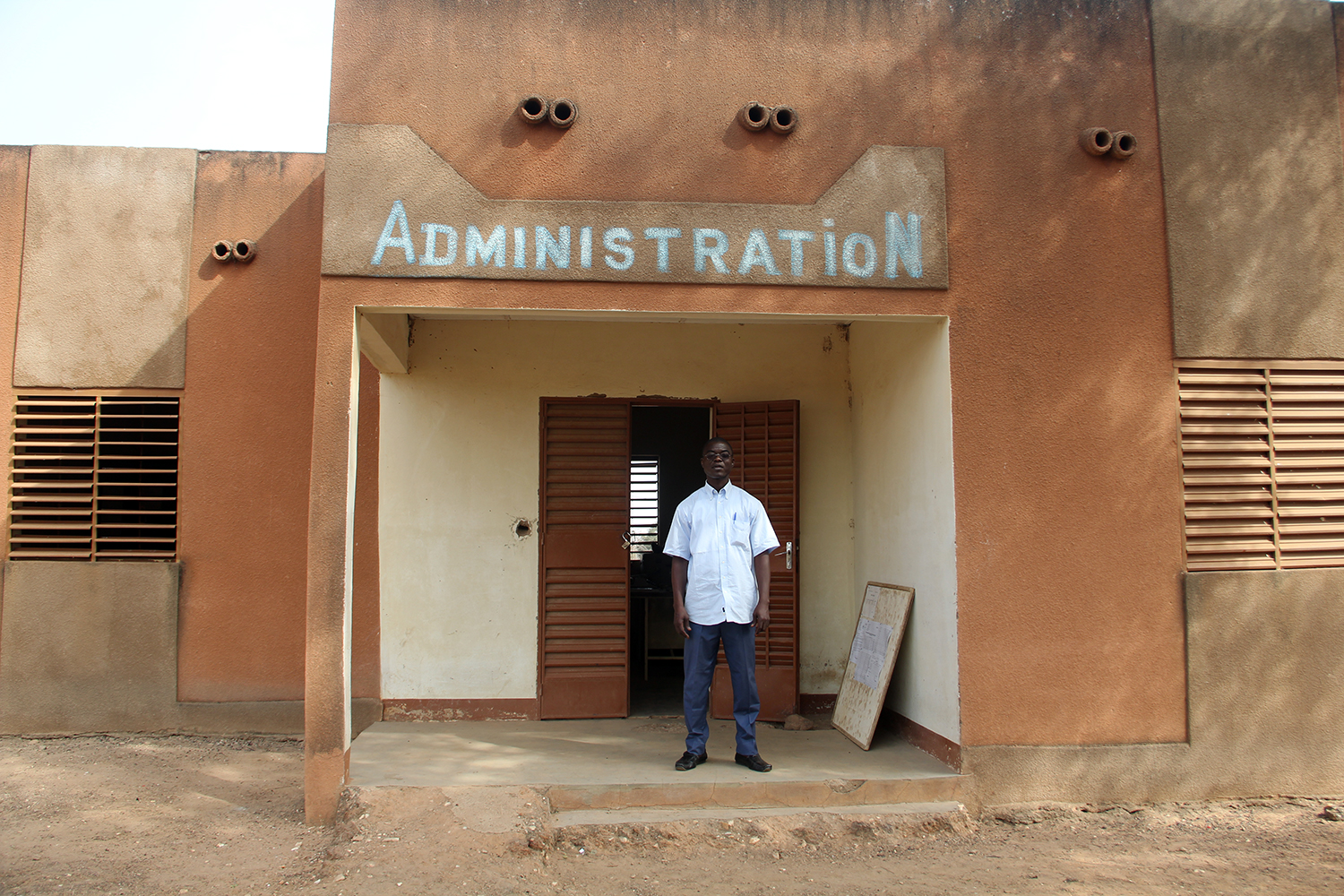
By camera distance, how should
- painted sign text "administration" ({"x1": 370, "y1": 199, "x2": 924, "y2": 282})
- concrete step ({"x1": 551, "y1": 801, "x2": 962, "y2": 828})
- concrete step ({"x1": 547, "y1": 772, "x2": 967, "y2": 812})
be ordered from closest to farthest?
concrete step ({"x1": 551, "y1": 801, "x2": 962, "y2": 828}) → concrete step ({"x1": 547, "y1": 772, "x2": 967, "y2": 812}) → painted sign text "administration" ({"x1": 370, "y1": 199, "x2": 924, "y2": 282})

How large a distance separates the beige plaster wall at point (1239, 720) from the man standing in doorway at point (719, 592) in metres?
1.20

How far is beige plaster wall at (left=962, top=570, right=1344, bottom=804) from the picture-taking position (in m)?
4.52

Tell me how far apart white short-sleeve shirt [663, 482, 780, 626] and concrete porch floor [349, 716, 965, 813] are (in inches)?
33.1

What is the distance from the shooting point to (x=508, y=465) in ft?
19.8

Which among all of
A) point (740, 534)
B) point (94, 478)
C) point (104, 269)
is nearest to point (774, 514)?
point (740, 534)

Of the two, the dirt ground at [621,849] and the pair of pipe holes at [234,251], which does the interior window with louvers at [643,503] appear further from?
the dirt ground at [621,849]

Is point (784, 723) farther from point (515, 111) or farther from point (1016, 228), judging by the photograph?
point (515, 111)

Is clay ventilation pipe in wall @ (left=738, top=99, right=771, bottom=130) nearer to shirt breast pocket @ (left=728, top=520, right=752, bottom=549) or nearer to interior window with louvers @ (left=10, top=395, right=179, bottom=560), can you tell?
shirt breast pocket @ (left=728, top=520, right=752, bottom=549)

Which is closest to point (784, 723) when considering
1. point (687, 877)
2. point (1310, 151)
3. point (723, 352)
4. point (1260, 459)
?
point (687, 877)

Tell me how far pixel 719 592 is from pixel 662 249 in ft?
6.06

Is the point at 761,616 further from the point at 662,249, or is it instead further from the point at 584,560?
the point at 662,249

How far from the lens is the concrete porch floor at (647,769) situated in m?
4.37

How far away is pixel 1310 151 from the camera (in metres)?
4.97

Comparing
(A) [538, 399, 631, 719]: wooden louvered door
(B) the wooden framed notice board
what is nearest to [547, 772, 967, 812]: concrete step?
(B) the wooden framed notice board
